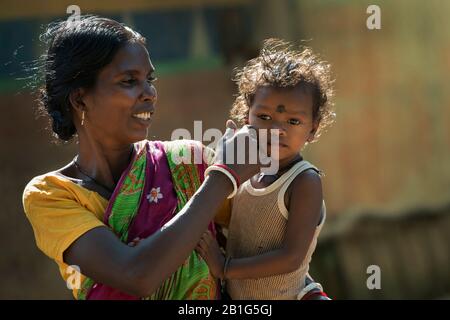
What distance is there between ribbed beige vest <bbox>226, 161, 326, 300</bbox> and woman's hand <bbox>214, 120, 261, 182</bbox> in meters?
0.29

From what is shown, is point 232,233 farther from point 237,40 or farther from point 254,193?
point 237,40

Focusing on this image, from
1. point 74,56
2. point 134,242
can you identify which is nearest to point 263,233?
point 134,242

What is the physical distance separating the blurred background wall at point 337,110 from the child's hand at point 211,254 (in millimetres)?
2607

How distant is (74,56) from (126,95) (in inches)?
7.6

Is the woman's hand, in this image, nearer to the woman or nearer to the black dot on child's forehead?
the woman

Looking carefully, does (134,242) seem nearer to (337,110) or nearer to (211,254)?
(211,254)

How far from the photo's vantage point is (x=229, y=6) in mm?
5043

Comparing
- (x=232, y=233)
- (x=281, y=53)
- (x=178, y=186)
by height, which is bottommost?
(x=232, y=233)

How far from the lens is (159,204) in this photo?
2.24 meters

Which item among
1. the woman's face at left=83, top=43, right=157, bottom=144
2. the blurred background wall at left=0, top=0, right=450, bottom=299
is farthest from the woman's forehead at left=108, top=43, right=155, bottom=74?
the blurred background wall at left=0, top=0, right=450, bottom=299

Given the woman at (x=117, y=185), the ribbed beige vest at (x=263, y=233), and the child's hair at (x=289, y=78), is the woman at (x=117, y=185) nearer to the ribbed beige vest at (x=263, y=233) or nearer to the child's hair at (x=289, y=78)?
the ribbed beige vest at (x=263, y=233)

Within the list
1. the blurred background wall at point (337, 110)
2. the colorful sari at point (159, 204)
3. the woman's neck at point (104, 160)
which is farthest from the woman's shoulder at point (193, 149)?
the blurred background wall at point (337, 110)

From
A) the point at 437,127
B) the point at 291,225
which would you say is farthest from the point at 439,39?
the point at 291,225
